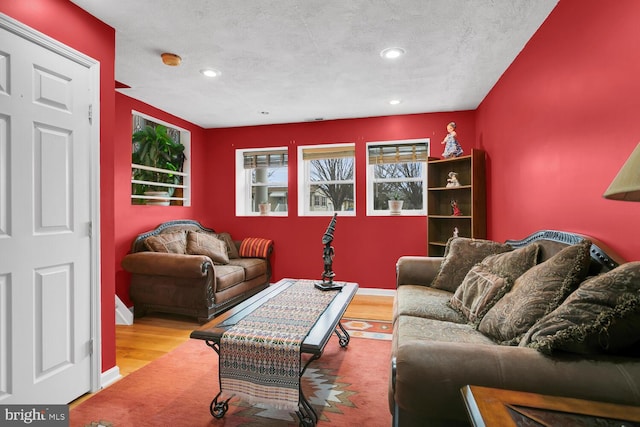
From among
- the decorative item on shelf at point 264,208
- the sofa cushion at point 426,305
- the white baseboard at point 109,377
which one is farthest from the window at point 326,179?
the white baseboard at point 109,377

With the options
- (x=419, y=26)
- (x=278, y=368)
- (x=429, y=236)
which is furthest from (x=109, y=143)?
(x=429, y=236)

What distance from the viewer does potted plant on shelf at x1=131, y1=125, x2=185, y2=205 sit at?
396 centimetres

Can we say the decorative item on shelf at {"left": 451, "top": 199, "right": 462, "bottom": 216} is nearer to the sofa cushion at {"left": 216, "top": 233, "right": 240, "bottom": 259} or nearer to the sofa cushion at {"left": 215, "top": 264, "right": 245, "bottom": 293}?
the sofa cushion at {"left": 215, "top": 264, "right": 245, "bottom": 293}

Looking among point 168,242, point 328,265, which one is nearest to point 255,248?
point 168,242

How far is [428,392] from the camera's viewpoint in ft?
3.49

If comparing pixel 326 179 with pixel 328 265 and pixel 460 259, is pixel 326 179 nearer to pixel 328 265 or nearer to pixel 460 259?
pixel 328 265

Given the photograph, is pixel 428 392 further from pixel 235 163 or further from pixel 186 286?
pixel 235 163

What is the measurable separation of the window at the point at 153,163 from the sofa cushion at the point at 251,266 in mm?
1194

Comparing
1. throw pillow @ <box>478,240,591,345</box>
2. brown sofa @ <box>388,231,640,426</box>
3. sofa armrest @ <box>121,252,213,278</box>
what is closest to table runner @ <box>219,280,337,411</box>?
brown sofa @ <box>388,231,640,426</box>

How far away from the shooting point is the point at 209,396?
2072 millimetres

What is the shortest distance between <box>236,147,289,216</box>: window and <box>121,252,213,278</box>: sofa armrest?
5.79ft

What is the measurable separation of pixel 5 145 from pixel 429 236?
3921mm

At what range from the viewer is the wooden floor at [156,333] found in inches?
103

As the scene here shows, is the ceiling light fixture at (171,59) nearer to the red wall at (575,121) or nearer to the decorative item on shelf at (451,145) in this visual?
the red wall at (575,121)
